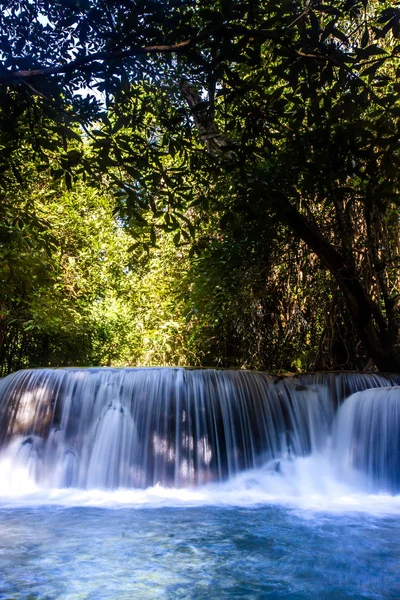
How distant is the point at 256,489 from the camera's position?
625 centimetres

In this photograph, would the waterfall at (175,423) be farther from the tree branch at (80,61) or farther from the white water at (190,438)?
the tree branch at (80,61)

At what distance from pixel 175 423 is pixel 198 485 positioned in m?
0.87

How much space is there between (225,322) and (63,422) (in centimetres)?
393

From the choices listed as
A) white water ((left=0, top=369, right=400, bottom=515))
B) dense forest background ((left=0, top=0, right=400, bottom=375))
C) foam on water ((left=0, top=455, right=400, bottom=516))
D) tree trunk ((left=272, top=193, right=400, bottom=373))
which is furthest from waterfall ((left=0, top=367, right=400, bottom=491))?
dense forest background ((left=0, top=0, right=400, bottom=375))

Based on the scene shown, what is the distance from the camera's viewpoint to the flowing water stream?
2949 millimetres

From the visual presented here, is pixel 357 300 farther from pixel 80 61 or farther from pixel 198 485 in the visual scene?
pixel 80 61

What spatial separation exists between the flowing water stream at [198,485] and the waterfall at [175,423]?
0.02 metres

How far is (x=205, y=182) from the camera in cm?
345

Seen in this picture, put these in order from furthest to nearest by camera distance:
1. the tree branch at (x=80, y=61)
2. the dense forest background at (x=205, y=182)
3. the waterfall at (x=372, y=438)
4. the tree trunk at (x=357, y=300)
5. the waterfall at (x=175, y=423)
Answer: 1. the tree trunk at (x=357, y=300)
2. the waterfall at (x=175, y=423)
3. the waterfall at (x=372, y=438)
4. the dense forest background at (x=205, y=182)
5. the tree branch at (x=80, y=61)

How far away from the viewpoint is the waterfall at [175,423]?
6.51 m

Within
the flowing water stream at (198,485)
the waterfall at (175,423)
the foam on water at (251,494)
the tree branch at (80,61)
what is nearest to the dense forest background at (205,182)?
the tree branch at (80,61)

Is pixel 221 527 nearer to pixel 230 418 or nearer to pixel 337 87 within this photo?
pixel 230 418

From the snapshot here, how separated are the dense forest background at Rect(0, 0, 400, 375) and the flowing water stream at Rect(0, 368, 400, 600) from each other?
163 cm

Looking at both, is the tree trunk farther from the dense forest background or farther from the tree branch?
the tree branch
